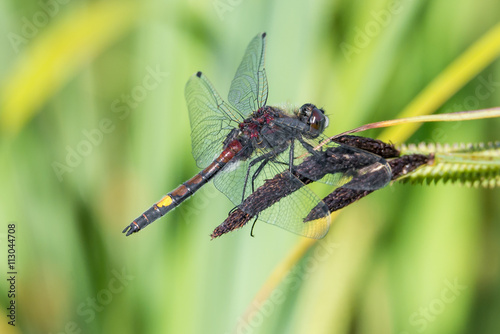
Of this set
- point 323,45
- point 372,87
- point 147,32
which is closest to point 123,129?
point 147,32

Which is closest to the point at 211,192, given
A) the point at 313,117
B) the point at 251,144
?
the point at 251,144

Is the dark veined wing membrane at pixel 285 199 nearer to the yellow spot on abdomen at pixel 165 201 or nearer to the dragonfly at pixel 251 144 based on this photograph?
the dragonfly at pixel 251 144

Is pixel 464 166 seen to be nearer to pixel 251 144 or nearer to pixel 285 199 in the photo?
pixel 285 199

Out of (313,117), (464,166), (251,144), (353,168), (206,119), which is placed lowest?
(464,166)

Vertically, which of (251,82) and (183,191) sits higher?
(251,82)

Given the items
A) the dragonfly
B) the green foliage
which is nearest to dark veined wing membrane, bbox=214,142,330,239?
the dragonfly

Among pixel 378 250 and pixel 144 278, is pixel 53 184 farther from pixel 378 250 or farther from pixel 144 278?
pixel 378 250

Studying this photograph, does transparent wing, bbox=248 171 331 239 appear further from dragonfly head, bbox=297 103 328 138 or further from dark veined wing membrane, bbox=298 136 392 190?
dragonfly head, bbox=297 103 328 138
